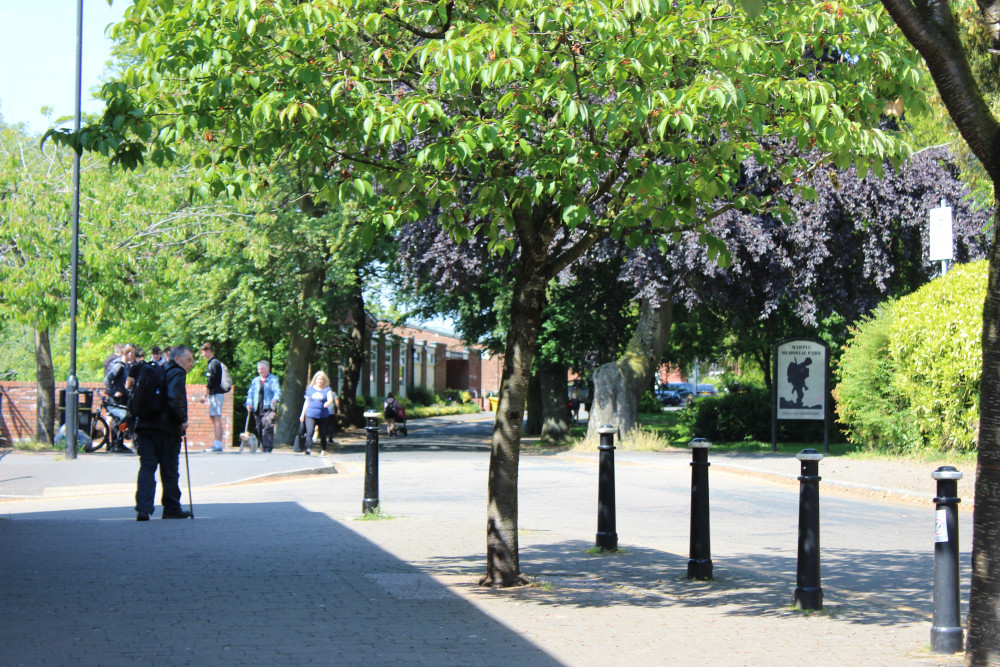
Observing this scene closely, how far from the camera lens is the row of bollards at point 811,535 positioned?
5.34m

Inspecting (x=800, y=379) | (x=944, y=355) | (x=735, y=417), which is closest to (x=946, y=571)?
(x=944, y=355)

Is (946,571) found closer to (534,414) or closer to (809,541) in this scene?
(809,541)

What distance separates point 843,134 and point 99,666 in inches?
207

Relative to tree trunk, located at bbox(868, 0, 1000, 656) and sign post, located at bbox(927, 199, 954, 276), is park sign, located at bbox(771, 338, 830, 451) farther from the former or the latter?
tree trunk, located at bbox(868, 0, 1000, 656)

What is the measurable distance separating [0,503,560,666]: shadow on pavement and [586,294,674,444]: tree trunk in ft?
53.2

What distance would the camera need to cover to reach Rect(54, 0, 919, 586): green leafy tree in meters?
5.94

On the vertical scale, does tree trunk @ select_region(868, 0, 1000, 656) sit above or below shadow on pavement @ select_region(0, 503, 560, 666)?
above

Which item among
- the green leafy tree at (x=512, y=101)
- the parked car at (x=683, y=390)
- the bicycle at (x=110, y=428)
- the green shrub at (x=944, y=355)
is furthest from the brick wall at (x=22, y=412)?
the parked car at (x=683, y=390)

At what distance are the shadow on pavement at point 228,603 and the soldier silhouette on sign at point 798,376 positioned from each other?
14159mm

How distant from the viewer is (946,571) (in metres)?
5.35

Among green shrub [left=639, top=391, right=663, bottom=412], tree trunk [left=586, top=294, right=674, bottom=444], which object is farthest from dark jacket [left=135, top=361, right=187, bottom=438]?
green shrub [left=639, top=391, right=663, bottom=412]

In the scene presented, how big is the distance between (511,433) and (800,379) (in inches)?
624

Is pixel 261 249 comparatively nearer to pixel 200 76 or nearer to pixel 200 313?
pixel 200 313

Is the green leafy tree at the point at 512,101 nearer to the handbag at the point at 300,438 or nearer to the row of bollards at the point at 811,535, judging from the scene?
the row of bollards at the point at 811,535
